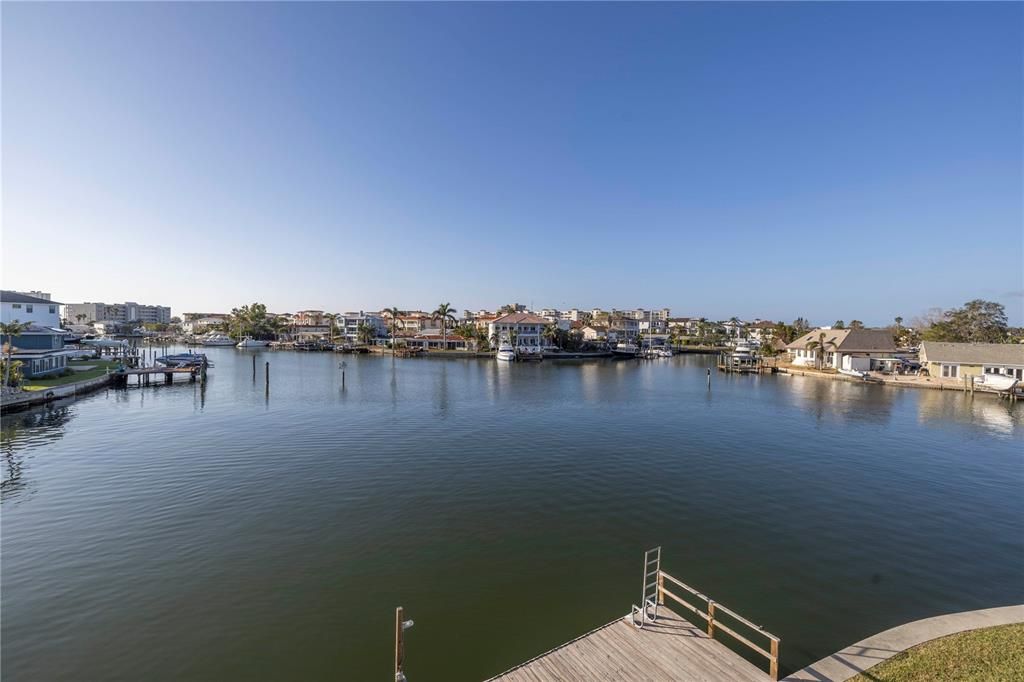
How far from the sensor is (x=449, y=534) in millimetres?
15383

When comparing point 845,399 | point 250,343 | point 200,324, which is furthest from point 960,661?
point 200,324

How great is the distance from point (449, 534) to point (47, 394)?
42.4m

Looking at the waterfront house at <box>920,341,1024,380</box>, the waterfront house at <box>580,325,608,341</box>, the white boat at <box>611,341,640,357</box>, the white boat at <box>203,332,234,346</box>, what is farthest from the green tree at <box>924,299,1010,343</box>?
the white boat at <box>203,332,234,346</box>

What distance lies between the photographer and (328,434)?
29.3m

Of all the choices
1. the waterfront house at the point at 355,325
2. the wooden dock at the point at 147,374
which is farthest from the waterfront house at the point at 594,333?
the wooden dock at the point at 147,374

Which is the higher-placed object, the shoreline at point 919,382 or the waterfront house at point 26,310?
the waterfront house at point 26,310

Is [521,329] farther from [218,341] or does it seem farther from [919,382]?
[218,341]

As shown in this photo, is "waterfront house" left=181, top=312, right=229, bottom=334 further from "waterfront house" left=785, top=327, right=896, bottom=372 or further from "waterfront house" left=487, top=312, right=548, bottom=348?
"waterfront house" left=785, top=327, right=896, bottom=372

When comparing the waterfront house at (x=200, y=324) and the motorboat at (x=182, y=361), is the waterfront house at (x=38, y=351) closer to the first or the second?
the motorboat at (x=182, y=361)

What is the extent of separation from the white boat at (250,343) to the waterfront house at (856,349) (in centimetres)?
12941

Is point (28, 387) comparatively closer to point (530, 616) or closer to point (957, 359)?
point (530, 616)

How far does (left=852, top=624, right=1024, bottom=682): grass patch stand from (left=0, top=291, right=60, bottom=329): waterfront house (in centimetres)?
8019

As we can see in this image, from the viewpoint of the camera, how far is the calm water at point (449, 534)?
1029cm

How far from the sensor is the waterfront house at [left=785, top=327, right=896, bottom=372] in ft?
216
